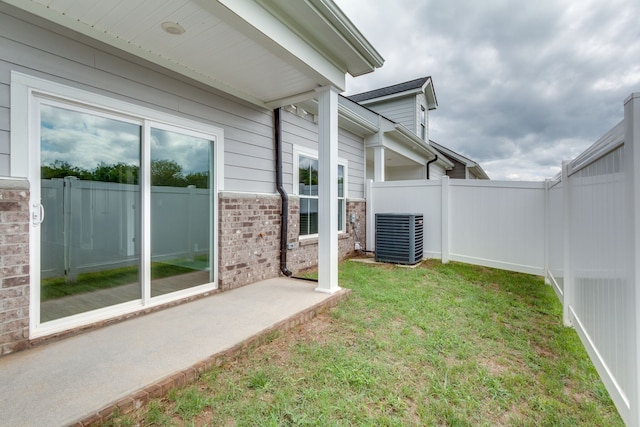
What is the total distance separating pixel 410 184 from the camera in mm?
6945

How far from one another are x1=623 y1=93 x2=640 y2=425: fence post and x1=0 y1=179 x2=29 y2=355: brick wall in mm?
3962

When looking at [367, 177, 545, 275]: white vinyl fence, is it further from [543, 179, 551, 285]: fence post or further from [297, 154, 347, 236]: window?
[297, 154, 347, 236]: window

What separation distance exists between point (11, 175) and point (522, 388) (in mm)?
4157

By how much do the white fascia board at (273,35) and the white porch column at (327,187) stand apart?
13.0 inches

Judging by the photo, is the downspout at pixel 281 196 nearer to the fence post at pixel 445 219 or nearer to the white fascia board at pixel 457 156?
the fence post at pixel 445 219

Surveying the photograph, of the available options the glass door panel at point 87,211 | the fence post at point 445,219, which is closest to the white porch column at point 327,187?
the glass door panel at point 87,211

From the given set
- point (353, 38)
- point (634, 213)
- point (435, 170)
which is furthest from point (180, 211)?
point (435, 170)

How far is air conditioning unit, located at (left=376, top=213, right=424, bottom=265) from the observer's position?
6203 mm

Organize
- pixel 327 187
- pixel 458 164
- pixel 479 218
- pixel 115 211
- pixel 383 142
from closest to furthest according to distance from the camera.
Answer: pixel 115 211
pixel 327 187
pixel 479 218
pixel 383 142
pixel 458 164

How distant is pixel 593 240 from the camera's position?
217cm

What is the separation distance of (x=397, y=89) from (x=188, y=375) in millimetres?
11858

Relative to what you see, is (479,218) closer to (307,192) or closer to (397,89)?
(307,192)

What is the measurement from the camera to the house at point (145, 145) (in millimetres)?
2385

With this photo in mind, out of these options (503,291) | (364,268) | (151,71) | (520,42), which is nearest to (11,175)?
(151,71)
